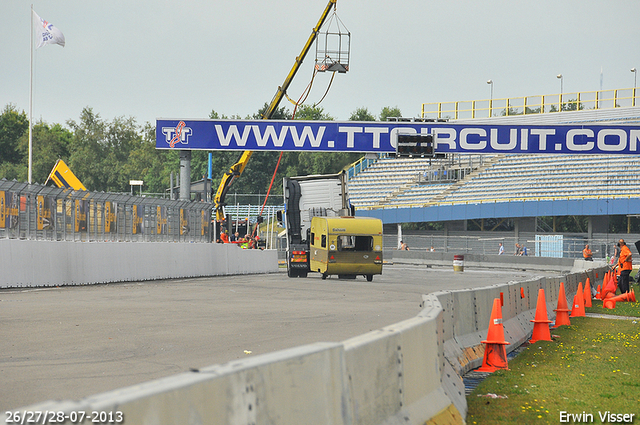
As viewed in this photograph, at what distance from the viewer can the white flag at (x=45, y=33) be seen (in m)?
43.1

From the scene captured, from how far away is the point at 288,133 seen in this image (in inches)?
1362

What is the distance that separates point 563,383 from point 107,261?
17741 millimetres

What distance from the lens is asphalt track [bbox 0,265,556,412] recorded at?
801cm

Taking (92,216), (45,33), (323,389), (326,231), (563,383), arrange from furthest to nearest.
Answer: (45,33), (326,231), (92,216), (563,383), (323,389)

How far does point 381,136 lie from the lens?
112 feet

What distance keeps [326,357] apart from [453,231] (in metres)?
61.0

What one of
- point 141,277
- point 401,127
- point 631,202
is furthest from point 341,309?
point 631,202

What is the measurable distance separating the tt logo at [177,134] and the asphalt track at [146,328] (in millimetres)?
13208

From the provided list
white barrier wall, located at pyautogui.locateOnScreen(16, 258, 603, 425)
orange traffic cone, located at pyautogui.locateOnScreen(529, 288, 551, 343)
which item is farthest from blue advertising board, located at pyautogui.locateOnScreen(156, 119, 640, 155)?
white barrier wall, located at pyautogui.locateOnScreen(16, 258, 603, 425)

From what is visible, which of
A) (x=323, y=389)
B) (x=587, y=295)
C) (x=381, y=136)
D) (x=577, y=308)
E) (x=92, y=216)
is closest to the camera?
(x=323, y=389)

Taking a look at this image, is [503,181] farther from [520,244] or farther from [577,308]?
[577,308]

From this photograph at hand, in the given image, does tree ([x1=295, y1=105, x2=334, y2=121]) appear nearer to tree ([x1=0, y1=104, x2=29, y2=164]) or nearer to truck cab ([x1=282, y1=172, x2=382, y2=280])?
tree ([x1=0, y1=104, x2=29, y2=164])

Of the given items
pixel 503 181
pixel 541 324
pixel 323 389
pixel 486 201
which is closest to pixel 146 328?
pixel 541 324

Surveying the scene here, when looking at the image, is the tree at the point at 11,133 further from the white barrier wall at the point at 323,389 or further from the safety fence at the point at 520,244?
the white barrier wall at the point at 323,389
